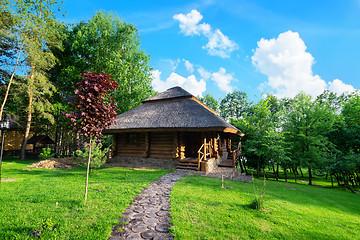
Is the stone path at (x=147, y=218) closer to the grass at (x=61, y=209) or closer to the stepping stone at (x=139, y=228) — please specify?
the stepping stone at (x=139, y=228)

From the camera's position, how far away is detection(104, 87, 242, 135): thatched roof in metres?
10.9

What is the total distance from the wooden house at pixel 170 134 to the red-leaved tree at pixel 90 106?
255 inches

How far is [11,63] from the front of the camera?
15.5m

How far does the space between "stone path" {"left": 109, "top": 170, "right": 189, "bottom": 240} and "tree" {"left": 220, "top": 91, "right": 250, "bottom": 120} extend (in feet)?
129

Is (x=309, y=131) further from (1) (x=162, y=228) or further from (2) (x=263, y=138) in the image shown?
(1) (x=162, y=228)

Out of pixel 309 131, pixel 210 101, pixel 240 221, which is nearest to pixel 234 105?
pixel 210 101

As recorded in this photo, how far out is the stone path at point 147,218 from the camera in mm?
3384

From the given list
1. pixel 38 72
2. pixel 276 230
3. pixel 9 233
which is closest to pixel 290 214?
pixel 276 230

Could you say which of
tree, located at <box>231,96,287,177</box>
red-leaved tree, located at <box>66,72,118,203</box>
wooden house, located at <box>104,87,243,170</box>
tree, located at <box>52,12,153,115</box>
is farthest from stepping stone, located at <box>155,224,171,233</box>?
tree, located at <box>52,12,153,115</box>

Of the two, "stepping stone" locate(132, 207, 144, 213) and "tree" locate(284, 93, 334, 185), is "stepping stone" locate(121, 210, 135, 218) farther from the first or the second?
"tree" locate(284, 93, 334, 185)

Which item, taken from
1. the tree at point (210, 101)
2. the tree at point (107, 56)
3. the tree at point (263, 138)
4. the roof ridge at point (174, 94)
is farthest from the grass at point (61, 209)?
the tree at point (210, 101)

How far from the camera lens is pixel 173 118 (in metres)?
12.6

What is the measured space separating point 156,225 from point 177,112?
10.3 metres

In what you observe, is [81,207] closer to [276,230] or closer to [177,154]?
[276,230]
